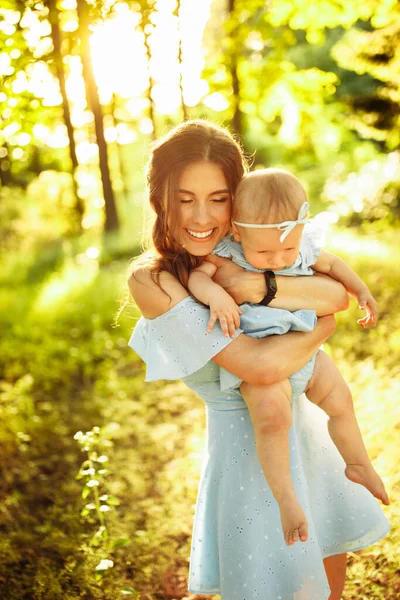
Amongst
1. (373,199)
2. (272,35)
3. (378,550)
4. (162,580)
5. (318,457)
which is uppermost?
(272,35)

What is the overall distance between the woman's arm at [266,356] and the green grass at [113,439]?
4.49 ft

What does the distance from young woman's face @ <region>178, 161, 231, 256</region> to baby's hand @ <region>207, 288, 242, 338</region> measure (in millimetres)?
204

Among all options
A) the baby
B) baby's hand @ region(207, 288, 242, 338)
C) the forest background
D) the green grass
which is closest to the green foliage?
the forest background

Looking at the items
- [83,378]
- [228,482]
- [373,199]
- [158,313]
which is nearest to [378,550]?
[228,482]

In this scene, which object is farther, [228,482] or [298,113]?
[298,113]

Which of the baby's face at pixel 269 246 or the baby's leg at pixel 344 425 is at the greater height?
the baby's face at pixel 269 246

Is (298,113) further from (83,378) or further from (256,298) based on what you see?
(256,298)

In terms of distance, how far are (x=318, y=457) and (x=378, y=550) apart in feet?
3.06

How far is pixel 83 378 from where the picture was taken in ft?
18.5

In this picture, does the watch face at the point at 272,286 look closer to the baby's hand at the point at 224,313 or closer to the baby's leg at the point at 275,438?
the baby's hand at the point at 224,313

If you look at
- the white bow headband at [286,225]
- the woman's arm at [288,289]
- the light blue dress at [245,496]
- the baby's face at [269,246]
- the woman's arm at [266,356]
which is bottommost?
the light blue dress at [245,496]

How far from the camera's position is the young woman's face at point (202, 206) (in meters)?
1.92

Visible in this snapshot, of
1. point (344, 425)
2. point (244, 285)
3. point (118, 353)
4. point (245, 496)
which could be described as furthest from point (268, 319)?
point (118, 353)

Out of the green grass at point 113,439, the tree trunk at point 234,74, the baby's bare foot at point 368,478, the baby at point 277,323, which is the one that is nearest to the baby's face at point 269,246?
the baby at point 277,323
